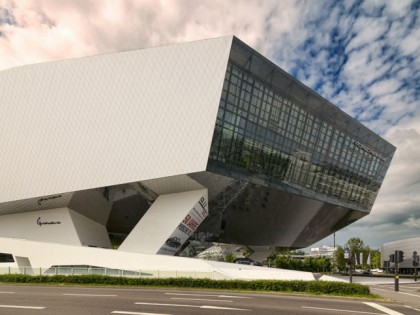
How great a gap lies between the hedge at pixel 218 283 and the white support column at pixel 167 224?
8.71 metres

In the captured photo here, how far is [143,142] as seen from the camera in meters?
31.8

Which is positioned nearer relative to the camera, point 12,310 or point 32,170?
point 12,310

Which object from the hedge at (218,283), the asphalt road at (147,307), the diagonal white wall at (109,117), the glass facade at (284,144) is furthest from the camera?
the glass facade at (284,144)

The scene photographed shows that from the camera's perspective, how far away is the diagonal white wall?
1225 inches

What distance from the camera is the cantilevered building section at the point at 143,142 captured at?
102ft

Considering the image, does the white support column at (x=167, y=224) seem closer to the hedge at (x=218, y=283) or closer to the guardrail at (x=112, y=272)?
the guardrail at (x=112, y=272)

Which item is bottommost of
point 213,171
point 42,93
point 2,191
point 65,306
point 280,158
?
point 65,306

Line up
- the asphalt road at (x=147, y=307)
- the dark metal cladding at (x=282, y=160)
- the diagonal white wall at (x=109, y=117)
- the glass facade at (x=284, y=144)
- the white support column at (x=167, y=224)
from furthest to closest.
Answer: the dark metal cladding at (x=282, y=160)
the glass facade at (x=284, y=144)
the white support column at (x=167, y=224)
the diagonal white wall at (x=109, y=117)
the asphalt road at (x=147, y=307)

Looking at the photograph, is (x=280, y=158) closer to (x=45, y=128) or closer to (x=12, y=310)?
(x=45, y=128)

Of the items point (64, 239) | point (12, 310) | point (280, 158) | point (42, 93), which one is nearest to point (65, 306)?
point (12, 310)

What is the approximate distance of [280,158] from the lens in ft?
133

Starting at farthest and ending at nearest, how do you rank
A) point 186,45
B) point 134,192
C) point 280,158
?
point 280,158
point 134,192
point 186,45

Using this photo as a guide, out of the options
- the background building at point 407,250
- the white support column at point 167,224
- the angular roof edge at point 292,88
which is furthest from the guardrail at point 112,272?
the background building at point 407,250

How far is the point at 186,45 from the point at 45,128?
15.3 m
